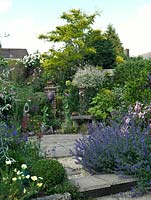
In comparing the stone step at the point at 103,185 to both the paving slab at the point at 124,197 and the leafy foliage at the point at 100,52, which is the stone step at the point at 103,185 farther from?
the leafy foliage at the point at 100,52

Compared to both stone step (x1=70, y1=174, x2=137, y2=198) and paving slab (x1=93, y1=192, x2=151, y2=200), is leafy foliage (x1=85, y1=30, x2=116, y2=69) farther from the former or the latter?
paving slab (x1=93, y1=192, x2=151, y2=200)

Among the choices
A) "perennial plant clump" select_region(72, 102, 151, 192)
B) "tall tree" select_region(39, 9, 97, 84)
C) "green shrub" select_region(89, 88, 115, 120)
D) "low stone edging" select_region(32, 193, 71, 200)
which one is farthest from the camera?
"tall tree" select_region(39, 9, 97, 84)

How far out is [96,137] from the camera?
4.38 metres

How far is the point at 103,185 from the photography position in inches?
139

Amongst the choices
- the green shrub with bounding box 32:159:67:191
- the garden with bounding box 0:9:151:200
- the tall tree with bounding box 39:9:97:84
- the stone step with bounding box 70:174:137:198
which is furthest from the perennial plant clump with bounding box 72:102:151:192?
the tall tree with bounding box 39:9:97:84

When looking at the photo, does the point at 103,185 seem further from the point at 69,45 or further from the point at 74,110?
the point at 69,45

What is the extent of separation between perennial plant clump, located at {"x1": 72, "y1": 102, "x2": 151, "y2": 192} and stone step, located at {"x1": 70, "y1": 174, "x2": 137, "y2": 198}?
124 millimetres

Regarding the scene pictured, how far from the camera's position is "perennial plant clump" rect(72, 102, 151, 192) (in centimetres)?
366

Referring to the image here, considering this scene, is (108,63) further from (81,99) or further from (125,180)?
(125,180)

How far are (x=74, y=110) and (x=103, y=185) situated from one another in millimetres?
6678

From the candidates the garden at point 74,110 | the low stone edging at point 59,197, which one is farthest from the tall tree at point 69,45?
the low stone edging at point 59,197

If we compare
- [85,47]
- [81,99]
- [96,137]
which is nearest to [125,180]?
[96,137]

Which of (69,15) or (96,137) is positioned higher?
(69,15)

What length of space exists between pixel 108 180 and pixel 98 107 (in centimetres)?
510
